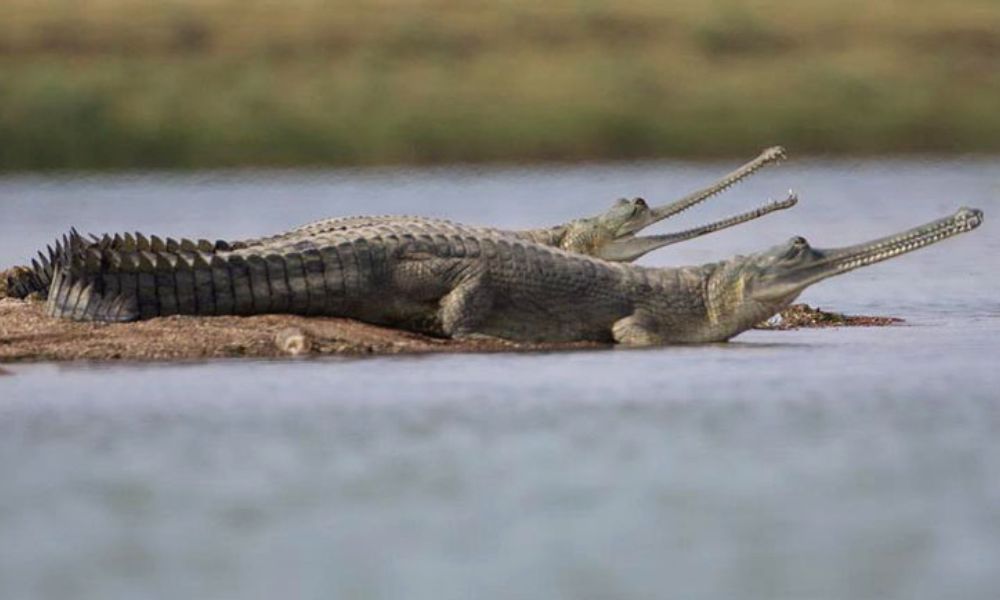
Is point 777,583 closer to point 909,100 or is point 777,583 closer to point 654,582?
point 654,582

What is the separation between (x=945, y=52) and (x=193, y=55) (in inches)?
333

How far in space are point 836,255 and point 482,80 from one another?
16884 mm

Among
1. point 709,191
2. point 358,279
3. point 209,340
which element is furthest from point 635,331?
point 209,340

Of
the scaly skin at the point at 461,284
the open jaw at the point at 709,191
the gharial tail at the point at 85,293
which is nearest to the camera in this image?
the gharial tail at the point at 85,293

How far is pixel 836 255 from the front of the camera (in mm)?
12727

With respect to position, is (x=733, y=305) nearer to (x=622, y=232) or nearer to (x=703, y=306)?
(x=703, y=306)

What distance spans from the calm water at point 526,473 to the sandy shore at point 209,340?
0.98 ft

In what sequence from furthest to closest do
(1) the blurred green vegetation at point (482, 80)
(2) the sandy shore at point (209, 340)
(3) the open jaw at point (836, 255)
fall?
(1) the blurred green vegetation at point (482, 80), (3) the open jaw at point (836, 255), (2) the sandy shore at point (209, 340)

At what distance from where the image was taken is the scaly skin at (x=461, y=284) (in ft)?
40.6

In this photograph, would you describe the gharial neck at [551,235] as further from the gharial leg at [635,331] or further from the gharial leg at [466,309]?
the gharial leg at [466,309]

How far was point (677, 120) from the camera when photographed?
28422 millimetres

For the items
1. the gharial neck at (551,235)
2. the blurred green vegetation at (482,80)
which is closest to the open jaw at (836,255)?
the gharial neck at (551,235)

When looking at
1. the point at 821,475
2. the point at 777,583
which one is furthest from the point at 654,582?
the point at 821,475

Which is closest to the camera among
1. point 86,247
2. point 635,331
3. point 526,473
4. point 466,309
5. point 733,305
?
point 526,473
